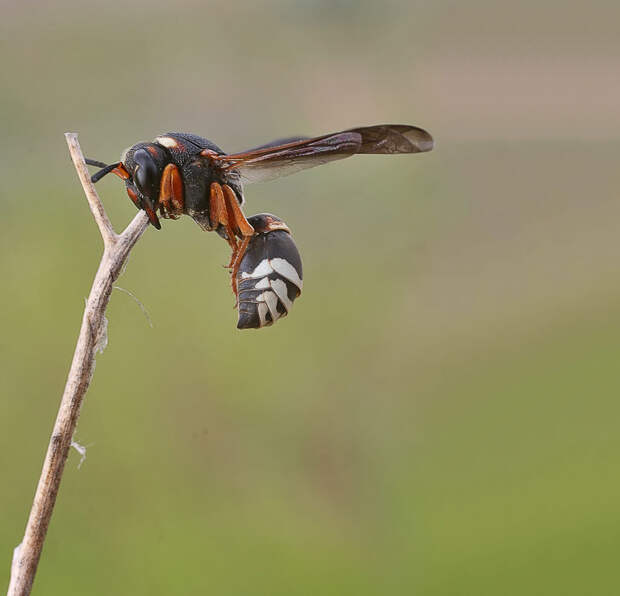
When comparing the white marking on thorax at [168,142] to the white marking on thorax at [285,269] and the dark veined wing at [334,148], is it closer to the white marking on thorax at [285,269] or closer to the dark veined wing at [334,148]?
the dark veined wing at [334,148]

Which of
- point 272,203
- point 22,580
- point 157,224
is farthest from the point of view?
point 272,203

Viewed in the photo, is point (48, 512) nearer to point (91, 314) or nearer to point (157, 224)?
point (91, 314)

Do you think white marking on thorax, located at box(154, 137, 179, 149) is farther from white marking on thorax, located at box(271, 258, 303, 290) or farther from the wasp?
white marking on thorax, located at box(271, 258, 303, 290)

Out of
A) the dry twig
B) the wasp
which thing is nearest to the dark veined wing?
the wasp

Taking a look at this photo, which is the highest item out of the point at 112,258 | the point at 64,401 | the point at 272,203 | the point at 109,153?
the point at 109,153

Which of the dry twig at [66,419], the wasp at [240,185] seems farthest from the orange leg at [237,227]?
the dry twig at [66,419]

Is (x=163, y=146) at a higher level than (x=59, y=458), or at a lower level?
higher

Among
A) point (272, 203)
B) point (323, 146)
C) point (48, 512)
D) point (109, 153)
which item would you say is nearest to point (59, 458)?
point (48, 512)
